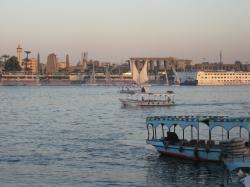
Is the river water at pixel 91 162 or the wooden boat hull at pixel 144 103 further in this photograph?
the wooden boat hull at pixel 144 103

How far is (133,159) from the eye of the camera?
3619 centimetres

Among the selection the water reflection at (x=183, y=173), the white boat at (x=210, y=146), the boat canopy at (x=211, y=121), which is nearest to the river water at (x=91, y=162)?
the water reflection at (x=183, y=173)

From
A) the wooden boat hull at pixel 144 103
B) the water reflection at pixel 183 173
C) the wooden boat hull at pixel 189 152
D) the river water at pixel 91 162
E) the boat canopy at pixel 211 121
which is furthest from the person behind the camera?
the wooden boat hull at pixel 144 103

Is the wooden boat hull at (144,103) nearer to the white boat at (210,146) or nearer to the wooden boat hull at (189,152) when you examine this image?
the white boat at (210,146)

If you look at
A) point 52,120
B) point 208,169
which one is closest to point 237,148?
point 208,169

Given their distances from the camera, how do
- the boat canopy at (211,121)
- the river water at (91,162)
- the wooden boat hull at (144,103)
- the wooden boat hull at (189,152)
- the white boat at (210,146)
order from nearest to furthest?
the river water at (91,162) → the white boat at (210,146) → the wooden boat hull at (189,152) → the boat canopy at (211,121) → the wooden boat hull at (144,103)

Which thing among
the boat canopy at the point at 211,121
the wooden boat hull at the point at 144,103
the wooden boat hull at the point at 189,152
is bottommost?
the wooden boat hull at the point at 144,103

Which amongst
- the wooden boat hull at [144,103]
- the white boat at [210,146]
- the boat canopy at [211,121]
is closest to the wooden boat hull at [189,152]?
the white boat at [210,146]

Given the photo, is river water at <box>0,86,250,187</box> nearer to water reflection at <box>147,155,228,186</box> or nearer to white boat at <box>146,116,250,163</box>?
water reflection at <box>147,155,228,186</box>

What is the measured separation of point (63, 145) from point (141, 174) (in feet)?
41.7

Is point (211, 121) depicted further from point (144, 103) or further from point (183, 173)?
point (144, 103)

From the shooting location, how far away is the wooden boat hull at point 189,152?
33219 millimetres

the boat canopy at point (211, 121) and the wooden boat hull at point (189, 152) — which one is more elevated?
the boat canopy at point (211, 121)

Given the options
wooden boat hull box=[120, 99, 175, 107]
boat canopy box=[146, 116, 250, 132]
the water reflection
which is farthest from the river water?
wooden boat hull box=[120, 99, 175, 107]
